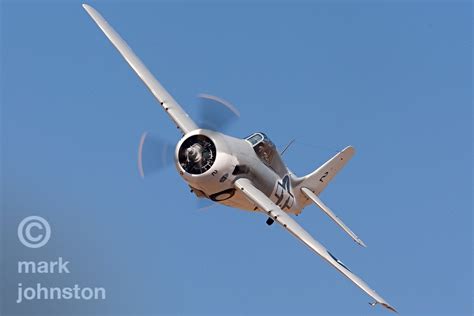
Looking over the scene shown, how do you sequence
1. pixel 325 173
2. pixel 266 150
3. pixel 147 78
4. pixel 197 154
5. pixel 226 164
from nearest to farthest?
pixel 197 154 → pixel 226 164 → pixel 266 150 → pixel 147 78 → pixel 325 173

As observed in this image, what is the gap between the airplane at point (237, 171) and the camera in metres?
29.6

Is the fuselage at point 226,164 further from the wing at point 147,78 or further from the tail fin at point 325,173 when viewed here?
the tail fin at point 325,173

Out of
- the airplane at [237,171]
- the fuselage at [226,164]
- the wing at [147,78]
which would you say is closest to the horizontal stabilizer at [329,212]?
the airplane at [237,171]

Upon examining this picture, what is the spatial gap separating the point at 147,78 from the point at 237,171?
19.2ft

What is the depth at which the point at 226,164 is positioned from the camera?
30.0 meters

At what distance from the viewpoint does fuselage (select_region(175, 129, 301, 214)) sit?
29.6 meters

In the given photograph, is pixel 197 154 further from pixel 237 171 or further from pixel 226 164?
pixel 237 171

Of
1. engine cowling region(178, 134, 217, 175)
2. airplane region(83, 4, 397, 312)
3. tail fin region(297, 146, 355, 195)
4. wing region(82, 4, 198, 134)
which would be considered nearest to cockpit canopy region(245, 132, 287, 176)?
airplane region(83, 4, 397, 312)

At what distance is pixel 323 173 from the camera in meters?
38.2

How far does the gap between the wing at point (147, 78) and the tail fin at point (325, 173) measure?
5.76m

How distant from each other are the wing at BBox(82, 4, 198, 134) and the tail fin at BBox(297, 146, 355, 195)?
18.9 ft

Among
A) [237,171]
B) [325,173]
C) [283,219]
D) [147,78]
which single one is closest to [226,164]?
[237,171]

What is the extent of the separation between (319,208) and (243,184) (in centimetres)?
607

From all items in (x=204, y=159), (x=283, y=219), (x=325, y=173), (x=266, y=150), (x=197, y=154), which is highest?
(x=325, y=173)
